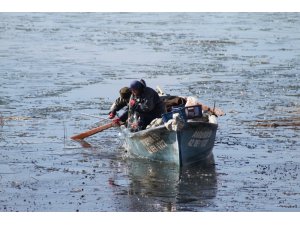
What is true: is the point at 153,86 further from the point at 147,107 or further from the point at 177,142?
the point at 177,142

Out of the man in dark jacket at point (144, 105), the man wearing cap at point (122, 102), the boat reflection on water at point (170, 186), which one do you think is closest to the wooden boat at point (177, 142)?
the boat reflection on water at point (170, 186)

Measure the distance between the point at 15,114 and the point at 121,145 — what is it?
4.82 meters

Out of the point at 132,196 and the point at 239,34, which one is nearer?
the point at 132,196

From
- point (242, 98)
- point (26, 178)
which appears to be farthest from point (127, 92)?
point (242, 98)

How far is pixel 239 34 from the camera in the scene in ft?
149

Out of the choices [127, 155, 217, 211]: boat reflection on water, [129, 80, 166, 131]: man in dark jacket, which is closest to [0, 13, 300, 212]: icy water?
[127, 155, 217, 211]: boat reflection on water

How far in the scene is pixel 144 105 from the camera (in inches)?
680

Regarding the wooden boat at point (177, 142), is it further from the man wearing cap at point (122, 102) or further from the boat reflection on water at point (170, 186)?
the man wearing cap at point (122, 102)

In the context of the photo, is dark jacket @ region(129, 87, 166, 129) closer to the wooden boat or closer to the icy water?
the wooden boat

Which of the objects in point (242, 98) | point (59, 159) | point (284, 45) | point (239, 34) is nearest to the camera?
point (59, 159)

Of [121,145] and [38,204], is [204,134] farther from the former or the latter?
[38,204]

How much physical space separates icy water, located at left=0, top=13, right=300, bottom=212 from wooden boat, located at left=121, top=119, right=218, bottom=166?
232 millimetres

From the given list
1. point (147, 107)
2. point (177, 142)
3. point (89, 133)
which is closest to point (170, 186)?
point (177, 142)

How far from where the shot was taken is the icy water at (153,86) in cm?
1493
